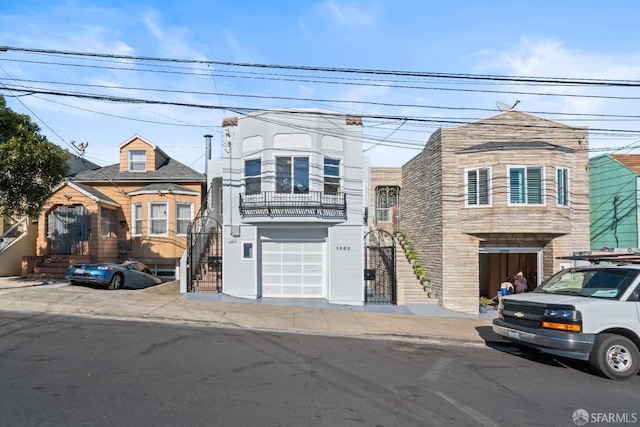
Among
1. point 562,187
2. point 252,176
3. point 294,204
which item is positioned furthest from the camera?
point 252,176

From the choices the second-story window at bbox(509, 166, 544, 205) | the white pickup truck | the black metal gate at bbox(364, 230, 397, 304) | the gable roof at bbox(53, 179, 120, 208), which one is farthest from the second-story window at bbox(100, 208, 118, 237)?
the white pickup truck

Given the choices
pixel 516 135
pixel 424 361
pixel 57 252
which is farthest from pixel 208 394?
pixel 57 252

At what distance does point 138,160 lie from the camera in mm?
21484

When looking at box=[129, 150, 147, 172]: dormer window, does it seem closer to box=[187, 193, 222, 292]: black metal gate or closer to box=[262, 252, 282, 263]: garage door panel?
box=[187, 193, 222, 292]: black metal gate

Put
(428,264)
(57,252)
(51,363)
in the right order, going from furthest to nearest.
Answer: (57,252), (428,264), (51,363)

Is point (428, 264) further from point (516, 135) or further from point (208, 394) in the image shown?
point (208, 394)

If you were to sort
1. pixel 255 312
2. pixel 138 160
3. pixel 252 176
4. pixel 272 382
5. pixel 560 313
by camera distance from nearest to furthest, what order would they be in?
1. pixel 272 382
2. pixel 560 313
3. pixel 255 312
4. pixel 252 176
5. pixel 138 160

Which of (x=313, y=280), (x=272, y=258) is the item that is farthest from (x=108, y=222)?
(x=313, y=280)

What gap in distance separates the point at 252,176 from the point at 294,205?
1.86m

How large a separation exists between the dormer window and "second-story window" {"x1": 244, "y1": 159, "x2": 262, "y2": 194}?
8.41 meters

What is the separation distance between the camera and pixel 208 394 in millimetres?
5555

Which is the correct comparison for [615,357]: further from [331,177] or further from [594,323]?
[331,177]

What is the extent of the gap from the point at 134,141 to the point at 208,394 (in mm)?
18241

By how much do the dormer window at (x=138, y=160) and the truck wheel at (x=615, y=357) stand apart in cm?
1973
